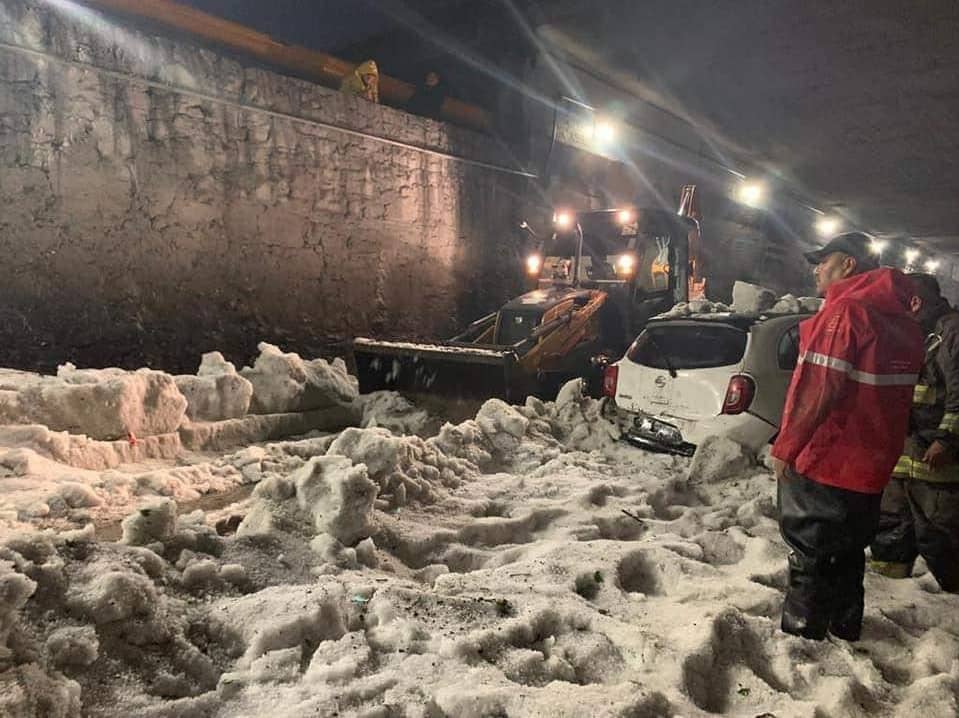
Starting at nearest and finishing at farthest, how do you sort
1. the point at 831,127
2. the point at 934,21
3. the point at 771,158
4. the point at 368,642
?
1. the point at 368,642
2. the point at 934,21
3. the point at 831,127
4. the point at 771,158

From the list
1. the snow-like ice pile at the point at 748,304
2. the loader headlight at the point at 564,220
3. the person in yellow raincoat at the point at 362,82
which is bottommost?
the snow-like ice pile at the point at 748,304

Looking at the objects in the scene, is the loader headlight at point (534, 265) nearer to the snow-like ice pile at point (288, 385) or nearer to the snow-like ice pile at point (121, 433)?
the snow-like ice pile at point (288, 385)

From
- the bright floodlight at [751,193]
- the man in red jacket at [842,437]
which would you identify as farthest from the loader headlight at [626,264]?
the bright floodlight at [751,193]

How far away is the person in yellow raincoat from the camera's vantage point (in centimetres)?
1032

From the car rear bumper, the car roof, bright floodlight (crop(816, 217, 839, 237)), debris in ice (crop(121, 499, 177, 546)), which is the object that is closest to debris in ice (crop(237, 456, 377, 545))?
debris in ice (crop(121, 499, 177, 546))

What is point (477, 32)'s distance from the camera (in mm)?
13078

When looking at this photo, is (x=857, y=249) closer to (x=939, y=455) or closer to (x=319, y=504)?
(x=939, y=455)

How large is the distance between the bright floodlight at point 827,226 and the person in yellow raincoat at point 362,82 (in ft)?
68.3

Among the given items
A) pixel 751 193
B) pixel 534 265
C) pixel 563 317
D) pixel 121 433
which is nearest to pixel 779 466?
pixel 121 433

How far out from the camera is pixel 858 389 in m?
2.64

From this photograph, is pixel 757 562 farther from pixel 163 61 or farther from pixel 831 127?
pixel 831 127

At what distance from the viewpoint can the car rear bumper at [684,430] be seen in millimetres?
5078

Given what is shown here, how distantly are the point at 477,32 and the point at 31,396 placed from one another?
1136cm

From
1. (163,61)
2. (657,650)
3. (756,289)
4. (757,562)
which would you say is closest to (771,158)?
Answer: (756,289)
